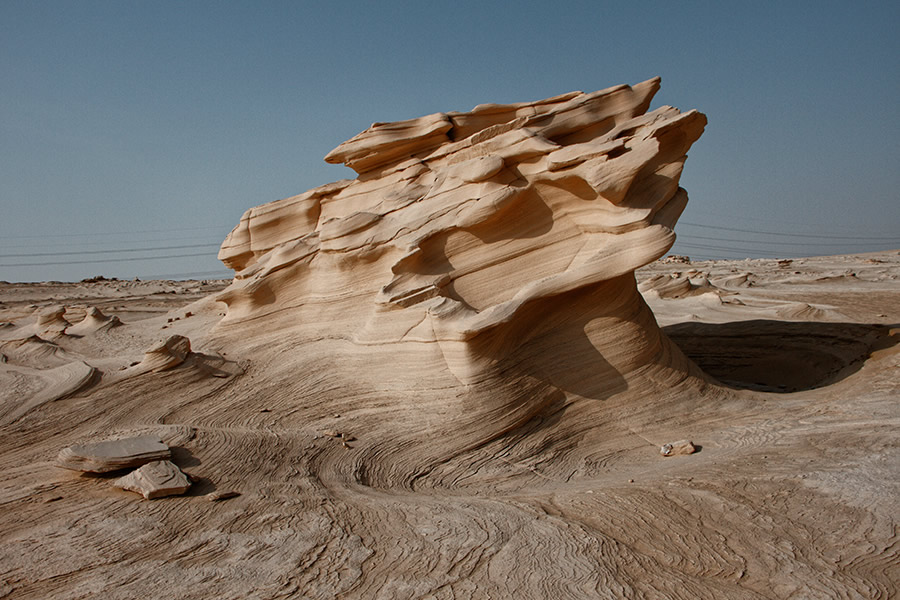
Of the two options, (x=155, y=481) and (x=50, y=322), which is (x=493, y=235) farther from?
(x=50, y=322)

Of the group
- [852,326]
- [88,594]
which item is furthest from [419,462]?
[852,326]

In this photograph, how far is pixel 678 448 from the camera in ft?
23.2

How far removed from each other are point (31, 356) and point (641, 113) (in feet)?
30.5

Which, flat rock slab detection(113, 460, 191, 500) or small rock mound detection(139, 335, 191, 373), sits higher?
small rock mound detection(139, 335, 191, 373)

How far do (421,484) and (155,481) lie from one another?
2511 millimetres

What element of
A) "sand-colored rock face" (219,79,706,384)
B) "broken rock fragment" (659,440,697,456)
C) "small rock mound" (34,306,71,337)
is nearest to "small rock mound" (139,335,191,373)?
"sand-colored rock face" (219,79,706,384)

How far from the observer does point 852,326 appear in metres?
11.5

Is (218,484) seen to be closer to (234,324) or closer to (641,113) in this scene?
(234,324)

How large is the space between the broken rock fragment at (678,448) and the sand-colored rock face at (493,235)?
129cm

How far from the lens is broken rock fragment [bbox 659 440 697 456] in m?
7.03

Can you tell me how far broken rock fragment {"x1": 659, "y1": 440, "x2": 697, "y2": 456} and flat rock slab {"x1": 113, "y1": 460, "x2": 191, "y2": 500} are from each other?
5.13m

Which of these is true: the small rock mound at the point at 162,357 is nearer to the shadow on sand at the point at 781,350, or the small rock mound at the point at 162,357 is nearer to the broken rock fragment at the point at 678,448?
the broken rock fragment at the point at 678,448

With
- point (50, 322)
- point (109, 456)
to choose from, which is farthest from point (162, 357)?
point (50, 322)

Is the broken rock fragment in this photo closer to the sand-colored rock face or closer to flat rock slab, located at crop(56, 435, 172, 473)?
the sand-colored rock face
